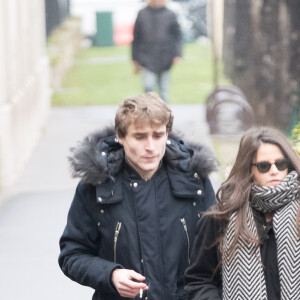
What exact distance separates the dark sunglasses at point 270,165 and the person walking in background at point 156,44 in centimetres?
1050

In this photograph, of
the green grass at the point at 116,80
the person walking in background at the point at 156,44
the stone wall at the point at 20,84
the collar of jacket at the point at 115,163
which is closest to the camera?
the collar of jacket at the point at 115,163

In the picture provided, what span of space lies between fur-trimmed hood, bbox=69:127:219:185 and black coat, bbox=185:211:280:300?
16.7 inches

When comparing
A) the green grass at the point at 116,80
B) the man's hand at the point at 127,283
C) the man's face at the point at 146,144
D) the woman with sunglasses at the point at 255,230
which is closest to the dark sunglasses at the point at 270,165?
the woman with sunglasses at the point at 255,230

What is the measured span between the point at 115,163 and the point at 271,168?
0.76 metres

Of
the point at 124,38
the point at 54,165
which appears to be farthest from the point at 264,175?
the point at 124,38

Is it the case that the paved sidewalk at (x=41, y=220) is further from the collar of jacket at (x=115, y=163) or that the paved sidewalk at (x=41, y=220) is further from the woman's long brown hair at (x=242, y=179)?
the woman's long brown hair at (x=242, y=179)

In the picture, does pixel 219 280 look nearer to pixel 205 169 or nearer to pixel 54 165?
pixel 205 169

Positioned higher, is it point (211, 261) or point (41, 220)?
point (211, 261)

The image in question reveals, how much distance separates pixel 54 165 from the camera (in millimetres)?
12344

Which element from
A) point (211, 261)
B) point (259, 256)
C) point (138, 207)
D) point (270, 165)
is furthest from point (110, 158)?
point (259, 256)

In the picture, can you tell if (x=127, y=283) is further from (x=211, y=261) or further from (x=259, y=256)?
(x=259, y=256)

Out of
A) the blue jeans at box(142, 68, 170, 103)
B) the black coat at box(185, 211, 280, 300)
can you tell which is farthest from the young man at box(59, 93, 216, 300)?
the blue jeans at box(142, 68, 170, 103)

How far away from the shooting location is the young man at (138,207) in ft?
13.3

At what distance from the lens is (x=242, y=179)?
372cm
